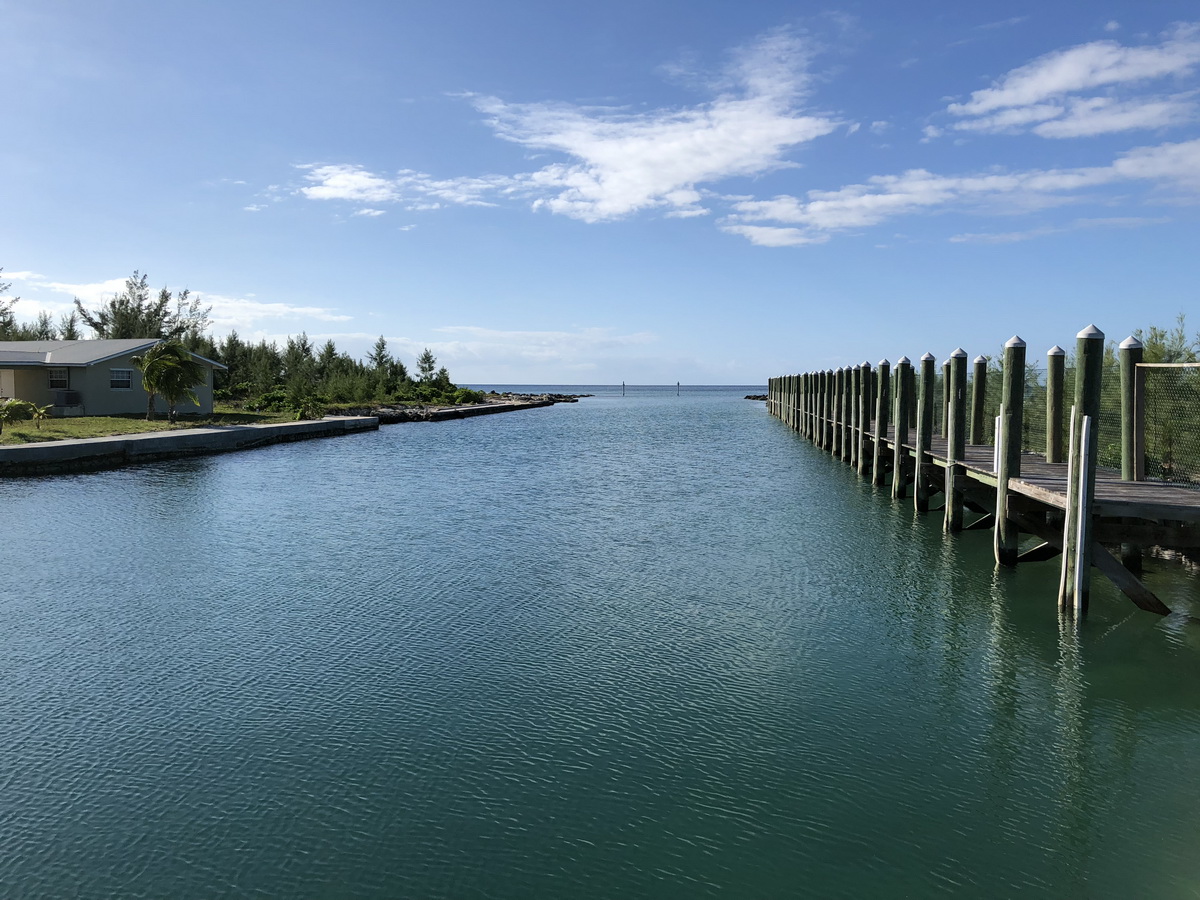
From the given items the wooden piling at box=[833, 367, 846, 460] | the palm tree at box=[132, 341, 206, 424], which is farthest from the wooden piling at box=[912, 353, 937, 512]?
the palm tree at box=[132, 341, 206, 424]

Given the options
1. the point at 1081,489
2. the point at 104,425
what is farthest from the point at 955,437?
the point at 104,425

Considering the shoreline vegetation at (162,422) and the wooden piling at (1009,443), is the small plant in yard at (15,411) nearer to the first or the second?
the shoreline vegetation at (162,422)

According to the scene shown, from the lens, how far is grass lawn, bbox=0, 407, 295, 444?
85.5 feet

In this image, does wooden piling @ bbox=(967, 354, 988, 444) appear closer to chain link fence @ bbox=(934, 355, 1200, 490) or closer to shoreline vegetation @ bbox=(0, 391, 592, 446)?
chain link fence @ bbox=(934, 355, 1200, 490)

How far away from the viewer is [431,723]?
6766 millimetres

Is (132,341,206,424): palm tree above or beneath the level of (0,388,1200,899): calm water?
above

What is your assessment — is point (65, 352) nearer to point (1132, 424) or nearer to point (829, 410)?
point (829, 410)

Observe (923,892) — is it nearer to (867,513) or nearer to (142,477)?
(867,513)

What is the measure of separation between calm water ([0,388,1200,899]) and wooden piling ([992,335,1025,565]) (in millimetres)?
563

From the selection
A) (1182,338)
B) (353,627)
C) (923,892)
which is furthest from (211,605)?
(1182,338)

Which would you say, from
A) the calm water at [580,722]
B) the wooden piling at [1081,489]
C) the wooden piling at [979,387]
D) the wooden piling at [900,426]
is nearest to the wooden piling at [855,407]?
the wooden piling at [900,426]

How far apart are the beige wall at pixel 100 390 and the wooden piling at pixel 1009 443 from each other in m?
34.4

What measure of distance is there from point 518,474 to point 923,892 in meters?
20.1

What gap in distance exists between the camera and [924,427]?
16.0m
